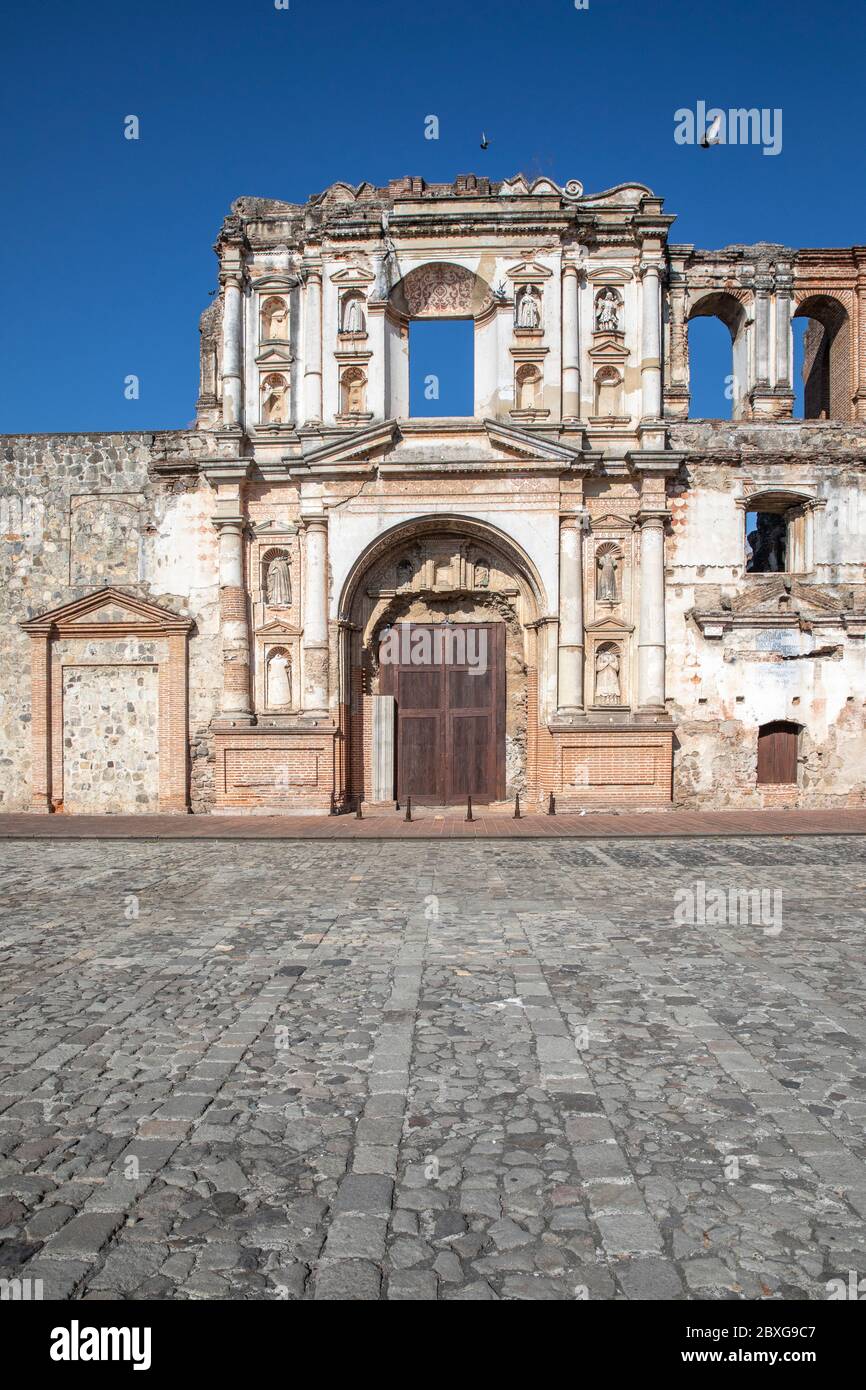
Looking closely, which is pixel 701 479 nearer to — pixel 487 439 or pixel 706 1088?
pixel 487 439

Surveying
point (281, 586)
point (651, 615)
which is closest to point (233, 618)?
point (281, 586)

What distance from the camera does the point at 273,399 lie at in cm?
1777

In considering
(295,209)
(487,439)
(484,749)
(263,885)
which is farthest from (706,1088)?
(295,209)

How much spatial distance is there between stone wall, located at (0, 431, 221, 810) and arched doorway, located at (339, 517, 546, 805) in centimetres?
319

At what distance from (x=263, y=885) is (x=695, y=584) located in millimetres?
11327

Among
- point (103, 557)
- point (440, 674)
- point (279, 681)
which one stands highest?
point (103, 557)

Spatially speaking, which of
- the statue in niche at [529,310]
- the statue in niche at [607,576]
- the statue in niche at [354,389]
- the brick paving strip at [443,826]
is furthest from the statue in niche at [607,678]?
the statue in niche at [354,389]

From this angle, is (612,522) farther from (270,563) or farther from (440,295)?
(270,563)

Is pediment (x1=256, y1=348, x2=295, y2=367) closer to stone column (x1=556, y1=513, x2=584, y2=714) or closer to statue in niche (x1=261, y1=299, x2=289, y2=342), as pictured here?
statue in niche (x1=261, y1=299, x2=289, y2=342)

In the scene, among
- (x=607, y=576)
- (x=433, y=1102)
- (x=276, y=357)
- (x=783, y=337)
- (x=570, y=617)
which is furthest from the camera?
(x=783, y=337)

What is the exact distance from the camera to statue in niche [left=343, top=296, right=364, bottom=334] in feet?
57.0

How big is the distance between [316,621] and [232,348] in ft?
20.0

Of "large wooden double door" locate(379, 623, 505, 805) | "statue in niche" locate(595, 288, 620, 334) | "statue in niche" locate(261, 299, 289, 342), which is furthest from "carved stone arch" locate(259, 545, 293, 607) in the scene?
"statue in niche" locate(595, 288, 620, 334)

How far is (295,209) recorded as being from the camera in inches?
698
